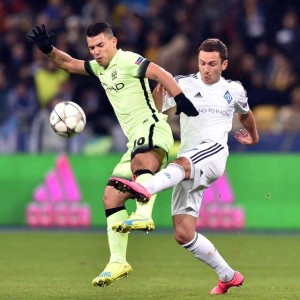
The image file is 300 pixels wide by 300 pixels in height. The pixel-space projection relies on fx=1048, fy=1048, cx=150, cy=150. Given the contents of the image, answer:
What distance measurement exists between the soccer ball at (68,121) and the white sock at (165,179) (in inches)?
42.2

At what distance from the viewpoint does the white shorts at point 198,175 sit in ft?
28.7

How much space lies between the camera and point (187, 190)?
29.5 feet

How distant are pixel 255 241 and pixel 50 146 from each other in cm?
379

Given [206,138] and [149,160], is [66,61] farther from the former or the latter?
[206,138]

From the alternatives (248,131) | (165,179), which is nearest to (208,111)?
(248,131)

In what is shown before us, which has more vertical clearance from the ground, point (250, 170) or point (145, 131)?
point (145, 131)

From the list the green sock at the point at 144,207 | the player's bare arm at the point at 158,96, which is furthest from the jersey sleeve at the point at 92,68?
the green sock at the point at 144,207

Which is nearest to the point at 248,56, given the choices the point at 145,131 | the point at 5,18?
the point at 5,18

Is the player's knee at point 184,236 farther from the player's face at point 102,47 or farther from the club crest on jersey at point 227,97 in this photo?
the player's face at point 102,47

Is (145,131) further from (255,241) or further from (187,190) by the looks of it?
(255,241)

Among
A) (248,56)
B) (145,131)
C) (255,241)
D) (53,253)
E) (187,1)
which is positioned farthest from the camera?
(187,1)

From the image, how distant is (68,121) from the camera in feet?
30.2

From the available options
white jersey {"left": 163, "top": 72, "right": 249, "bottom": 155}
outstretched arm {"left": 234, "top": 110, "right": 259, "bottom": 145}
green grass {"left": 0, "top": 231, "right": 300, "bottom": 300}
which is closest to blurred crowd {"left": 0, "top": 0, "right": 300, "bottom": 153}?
green grass {"left": 0, "top": 231, "right": 300, "bottom": 300}

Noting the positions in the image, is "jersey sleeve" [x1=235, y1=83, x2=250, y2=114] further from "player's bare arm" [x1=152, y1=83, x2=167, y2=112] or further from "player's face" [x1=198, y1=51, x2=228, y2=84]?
"player's bare arm" [x1=152, y1=83, x2=167, y2=112]
